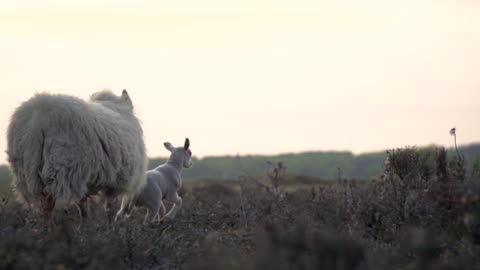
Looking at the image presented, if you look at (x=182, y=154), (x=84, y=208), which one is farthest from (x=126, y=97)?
(x=84, y=208)

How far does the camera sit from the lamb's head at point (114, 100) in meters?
13.0

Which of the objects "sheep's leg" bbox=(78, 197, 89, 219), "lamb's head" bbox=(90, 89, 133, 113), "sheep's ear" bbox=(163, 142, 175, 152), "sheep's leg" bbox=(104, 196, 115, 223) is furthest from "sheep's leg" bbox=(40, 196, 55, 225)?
"sheep's ear" bbox=(163, 142, 175, 152)

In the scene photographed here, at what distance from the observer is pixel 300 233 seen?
6156 mm

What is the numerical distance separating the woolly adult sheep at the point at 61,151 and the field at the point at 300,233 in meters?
0.37

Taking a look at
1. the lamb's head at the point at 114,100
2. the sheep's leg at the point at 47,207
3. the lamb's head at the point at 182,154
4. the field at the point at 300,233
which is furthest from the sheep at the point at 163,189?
the sheep's leg at the point at 47,207

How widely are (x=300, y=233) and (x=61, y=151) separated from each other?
16.5 feet

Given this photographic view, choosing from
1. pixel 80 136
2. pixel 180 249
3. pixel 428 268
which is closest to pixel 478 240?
pixel 180 249

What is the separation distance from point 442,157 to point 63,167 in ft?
16.9

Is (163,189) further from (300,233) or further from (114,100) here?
(300,233)

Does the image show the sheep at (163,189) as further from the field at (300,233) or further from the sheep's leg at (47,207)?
the sheep's leg at (47,207)

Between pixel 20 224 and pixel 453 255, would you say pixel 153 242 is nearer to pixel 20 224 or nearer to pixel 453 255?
pixel 453 255

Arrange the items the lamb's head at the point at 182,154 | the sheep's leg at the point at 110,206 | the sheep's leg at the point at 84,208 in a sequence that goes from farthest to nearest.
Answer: the lamb's head at the point at 182,154, the sheep's leg at the point at 84,208, the sheep's leg at the point at 110,206

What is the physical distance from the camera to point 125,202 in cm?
1260

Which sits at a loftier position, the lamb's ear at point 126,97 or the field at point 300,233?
the lamb's ear at point 126,97
